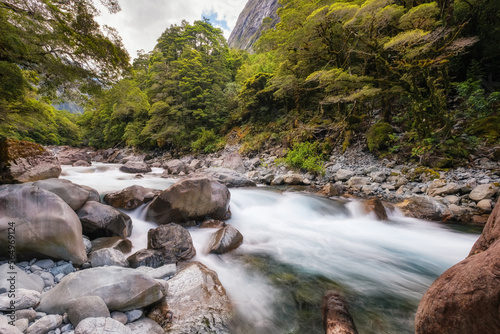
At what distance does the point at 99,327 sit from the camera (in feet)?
5.59

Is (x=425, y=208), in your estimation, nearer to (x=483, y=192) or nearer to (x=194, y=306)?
(x=483, y=192)

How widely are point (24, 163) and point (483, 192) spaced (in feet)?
37.1

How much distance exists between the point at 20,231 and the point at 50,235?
0.32 meters

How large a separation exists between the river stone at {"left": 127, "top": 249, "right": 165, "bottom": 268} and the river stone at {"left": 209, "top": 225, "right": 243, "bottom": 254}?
3.09 feet

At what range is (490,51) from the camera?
900 cm

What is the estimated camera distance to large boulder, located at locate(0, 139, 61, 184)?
4.12m

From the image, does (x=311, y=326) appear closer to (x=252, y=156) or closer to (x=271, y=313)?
(x=271, y=313)

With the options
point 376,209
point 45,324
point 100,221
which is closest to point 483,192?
point 376,209

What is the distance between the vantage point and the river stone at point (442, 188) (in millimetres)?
5957

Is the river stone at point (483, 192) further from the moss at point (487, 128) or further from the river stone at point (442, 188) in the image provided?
the moss at point (487, 128)

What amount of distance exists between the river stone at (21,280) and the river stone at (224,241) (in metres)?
2.33

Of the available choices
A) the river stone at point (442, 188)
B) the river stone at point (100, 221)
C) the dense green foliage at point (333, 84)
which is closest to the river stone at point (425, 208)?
the river stone at point (442, 188)

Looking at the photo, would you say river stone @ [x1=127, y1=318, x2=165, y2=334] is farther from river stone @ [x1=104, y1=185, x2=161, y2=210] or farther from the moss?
the moss

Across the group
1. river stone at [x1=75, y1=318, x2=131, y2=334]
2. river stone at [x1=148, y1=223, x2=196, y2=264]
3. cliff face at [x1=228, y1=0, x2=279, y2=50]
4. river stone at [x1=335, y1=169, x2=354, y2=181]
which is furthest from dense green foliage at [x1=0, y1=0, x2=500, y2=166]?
cliff face at [x1=228, y1=0, x2=279, y2=50]
